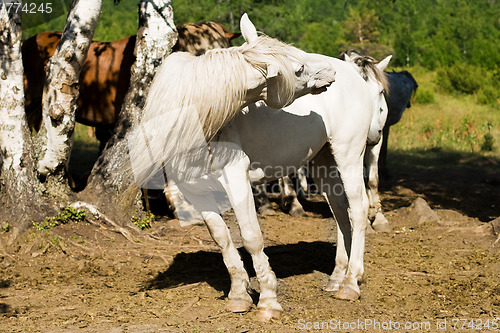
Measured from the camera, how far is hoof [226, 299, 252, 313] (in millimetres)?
4145

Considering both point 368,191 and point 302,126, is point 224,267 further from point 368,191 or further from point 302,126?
point 368,191

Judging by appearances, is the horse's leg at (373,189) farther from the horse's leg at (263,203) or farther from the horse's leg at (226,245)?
the horse's leg at (226,245)

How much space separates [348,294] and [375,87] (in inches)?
97.1

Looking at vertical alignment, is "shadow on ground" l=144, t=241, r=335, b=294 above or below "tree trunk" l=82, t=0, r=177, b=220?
below

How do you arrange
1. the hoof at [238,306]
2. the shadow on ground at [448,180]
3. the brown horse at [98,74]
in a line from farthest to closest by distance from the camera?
the shadow on ground at [448,180]
the brown horse at [98,74]
the hoof at [238,306]

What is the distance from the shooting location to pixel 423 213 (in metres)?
7.35

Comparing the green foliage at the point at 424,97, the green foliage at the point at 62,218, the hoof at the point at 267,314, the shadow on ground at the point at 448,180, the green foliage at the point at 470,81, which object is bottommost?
the shadow on ground at the point at 448,180

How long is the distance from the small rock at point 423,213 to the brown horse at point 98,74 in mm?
3399

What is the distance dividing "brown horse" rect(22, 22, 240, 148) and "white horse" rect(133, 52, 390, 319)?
345 cm

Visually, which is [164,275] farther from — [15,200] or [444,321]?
[444,321]

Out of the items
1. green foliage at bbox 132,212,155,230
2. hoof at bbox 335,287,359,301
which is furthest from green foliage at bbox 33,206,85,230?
hoof at bbox 335,287,359,301

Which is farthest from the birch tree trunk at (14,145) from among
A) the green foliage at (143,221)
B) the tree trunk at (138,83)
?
the green foliage at (143,221)

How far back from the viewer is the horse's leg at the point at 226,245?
13.6 ft

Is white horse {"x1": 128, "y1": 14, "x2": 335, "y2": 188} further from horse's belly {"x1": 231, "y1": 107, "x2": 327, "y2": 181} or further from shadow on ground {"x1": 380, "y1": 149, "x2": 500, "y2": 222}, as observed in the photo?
shadow on ground {"x1": 380, "y1": 149, "x2": 500, "y2": 222}
